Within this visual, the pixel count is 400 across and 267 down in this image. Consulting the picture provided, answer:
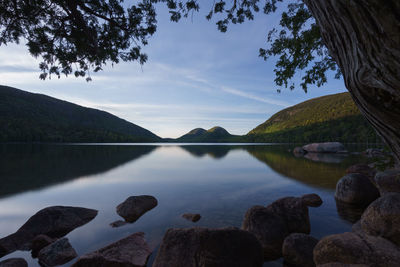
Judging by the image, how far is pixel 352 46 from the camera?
225 centimetres

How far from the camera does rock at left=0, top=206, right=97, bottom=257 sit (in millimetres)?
7254

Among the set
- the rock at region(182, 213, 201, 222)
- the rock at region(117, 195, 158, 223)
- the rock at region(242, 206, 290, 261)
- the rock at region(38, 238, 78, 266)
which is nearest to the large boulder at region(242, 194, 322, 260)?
the rock at region(242, 206, 290, 261)

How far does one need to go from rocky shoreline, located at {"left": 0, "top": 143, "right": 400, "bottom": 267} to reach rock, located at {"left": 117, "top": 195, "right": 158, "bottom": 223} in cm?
63

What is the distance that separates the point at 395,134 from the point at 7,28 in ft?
38.5

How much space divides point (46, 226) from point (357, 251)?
1155cm

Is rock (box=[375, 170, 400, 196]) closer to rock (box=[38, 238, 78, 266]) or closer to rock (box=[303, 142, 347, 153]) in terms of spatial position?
rock (box=[38, 238, 78, 266])

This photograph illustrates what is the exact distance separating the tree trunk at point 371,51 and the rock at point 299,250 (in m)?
4.78

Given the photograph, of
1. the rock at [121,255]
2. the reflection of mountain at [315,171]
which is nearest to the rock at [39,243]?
the rock at [121,255]

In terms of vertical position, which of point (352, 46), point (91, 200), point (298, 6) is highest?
point (298, 6)

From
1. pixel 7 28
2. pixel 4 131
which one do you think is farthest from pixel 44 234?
pixel 4 131

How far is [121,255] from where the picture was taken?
→ 5.79m

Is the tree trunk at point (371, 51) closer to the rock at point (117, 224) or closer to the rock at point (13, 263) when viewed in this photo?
the rock at point (13, 263)

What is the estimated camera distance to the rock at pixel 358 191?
36.0ft

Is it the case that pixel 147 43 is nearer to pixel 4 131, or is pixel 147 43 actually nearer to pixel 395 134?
pixel 395 134
